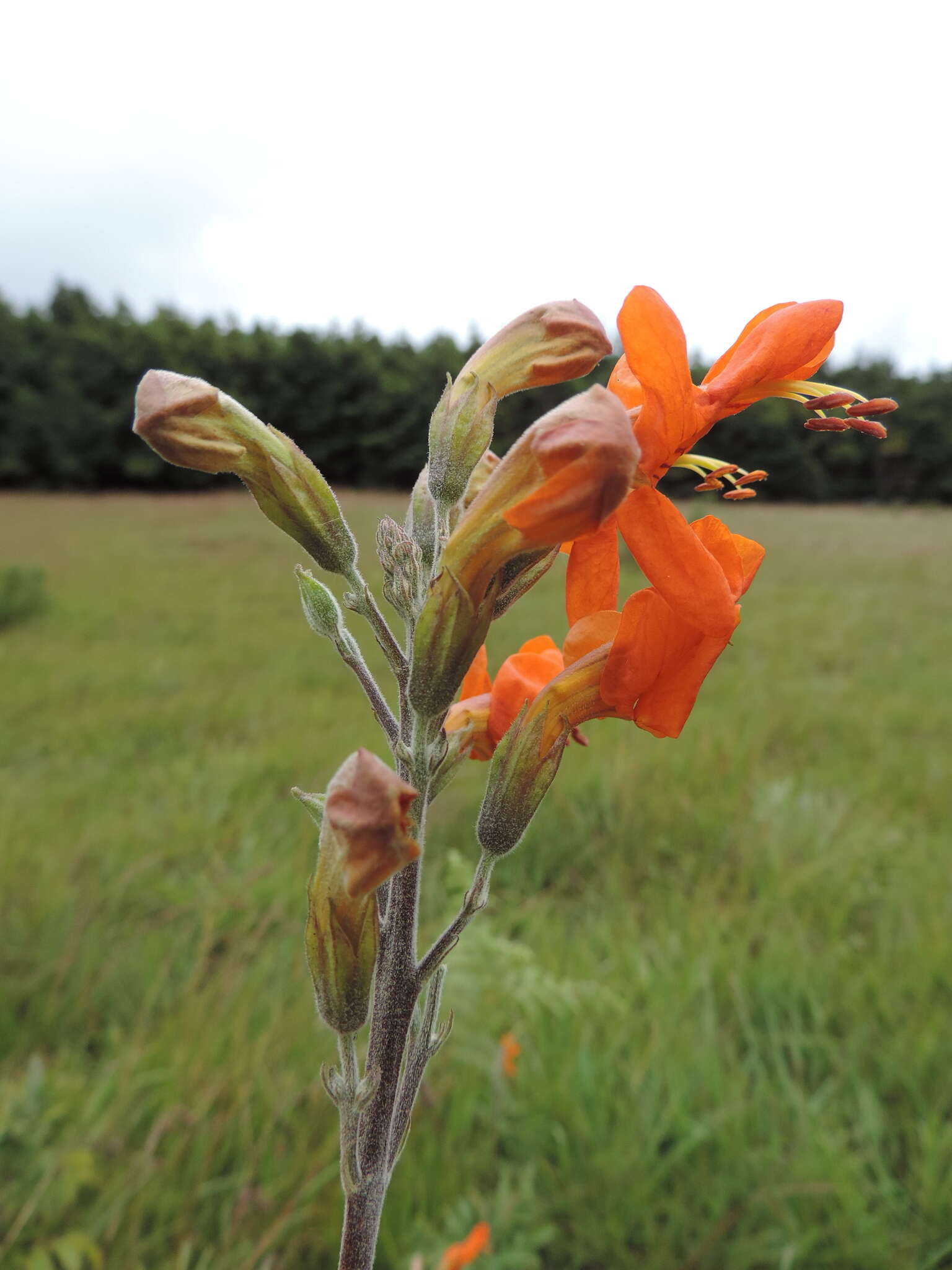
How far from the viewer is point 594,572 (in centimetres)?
78

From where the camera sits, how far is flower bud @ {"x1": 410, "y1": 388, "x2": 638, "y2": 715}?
64cm

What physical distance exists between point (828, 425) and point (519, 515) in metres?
0.43

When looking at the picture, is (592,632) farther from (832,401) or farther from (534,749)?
(832,401)

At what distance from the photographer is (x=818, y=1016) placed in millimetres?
2361

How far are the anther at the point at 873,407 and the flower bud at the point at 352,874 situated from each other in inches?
23.1

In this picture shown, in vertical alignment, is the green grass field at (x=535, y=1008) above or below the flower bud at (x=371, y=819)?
below

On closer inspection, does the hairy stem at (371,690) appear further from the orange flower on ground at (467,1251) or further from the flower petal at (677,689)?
the orange flower on ground at (467,1251)

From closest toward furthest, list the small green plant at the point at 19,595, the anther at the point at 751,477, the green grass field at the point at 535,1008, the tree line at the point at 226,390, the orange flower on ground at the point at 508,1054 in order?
the anther at the point at 751,477, the green grass field at the point at 535,1008, the orange flower on ground at the point at 508,1054, the small green plant at the point at 19,595, the tree line at the point at 226,390

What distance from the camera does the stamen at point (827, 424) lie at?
0.88 meters

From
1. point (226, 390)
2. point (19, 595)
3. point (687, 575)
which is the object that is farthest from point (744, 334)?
point (226, 390)

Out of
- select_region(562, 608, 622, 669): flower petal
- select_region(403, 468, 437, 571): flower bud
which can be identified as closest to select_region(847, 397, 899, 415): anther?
select_region(562, 608, 622, 669): flower petal

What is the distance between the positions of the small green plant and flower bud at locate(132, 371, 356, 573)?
7247mm

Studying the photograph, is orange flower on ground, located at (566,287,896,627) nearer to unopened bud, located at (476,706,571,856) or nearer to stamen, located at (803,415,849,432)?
stamen, located at (803,415,849,432)

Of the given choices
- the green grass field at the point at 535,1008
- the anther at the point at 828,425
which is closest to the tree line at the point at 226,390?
the green grass field at the point at 535,1008
